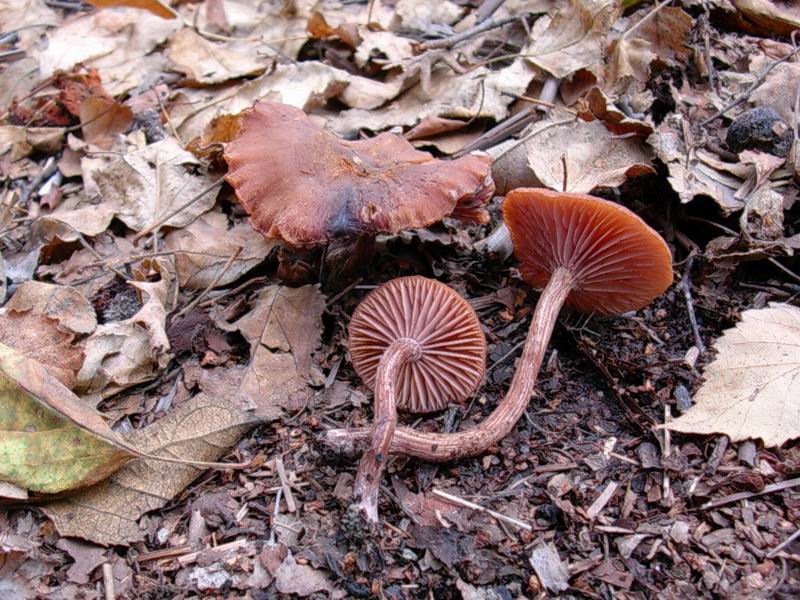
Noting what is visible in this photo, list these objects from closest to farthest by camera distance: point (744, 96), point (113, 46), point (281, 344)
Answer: point (281, 344), point (744, 96), point (113, 46)

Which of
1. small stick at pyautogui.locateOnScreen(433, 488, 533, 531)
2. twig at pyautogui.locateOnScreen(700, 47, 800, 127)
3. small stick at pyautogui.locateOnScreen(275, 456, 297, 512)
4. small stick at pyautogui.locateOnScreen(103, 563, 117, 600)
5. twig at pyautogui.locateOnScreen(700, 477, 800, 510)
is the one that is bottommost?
small stick at pyautogui.locateOnScreen(103, 563, 117, 600)

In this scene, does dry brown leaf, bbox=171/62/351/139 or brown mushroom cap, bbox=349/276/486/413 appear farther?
dry brown leaf, bbox=171/62/351/139

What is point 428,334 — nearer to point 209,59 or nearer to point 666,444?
point 666,444

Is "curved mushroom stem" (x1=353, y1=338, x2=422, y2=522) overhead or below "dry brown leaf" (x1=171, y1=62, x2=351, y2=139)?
below

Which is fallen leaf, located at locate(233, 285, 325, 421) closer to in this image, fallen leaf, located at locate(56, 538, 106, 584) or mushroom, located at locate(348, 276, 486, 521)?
mushroom, located at locate(348, 276, 486, 521)

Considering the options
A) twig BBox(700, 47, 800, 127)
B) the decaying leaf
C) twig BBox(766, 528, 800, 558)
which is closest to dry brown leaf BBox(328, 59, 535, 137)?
twig BBox(700, 47, 800, 127)

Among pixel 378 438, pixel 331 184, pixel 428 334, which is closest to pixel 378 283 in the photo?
pixel 428 334

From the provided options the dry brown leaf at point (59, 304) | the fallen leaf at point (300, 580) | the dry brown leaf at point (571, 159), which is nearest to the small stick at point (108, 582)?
the fallen leaf at point (300, 580)
